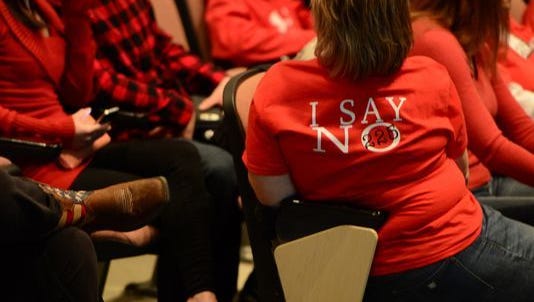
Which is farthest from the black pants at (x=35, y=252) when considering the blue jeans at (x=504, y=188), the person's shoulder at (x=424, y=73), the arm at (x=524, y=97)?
the arm at (x=524, y=97)

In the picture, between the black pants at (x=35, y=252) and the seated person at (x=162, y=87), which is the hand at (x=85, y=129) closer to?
the seated person at (x=162, y=87)

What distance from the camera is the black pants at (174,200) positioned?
1.68 m

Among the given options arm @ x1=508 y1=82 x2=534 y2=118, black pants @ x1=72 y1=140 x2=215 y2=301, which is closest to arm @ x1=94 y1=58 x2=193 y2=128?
black pants @ x1=72 y1=140 x2=215 y2=301

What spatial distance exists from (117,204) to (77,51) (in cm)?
53

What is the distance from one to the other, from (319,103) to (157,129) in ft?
2.83

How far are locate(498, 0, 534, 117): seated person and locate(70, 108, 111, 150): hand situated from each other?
113 centimetres

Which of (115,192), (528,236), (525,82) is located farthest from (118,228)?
(525,82)

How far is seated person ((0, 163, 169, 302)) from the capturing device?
129 cm

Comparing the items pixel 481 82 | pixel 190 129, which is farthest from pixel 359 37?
pixel 190 129

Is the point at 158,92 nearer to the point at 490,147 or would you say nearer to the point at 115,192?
the point at 115,192

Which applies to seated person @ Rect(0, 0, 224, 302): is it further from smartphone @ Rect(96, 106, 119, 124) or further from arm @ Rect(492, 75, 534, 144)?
arm @ Rect(492, 75, 534, 144)

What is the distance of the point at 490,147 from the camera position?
1.65 metres

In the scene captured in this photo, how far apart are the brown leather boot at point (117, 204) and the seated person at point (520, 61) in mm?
1070

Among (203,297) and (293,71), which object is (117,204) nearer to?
(203,297)
